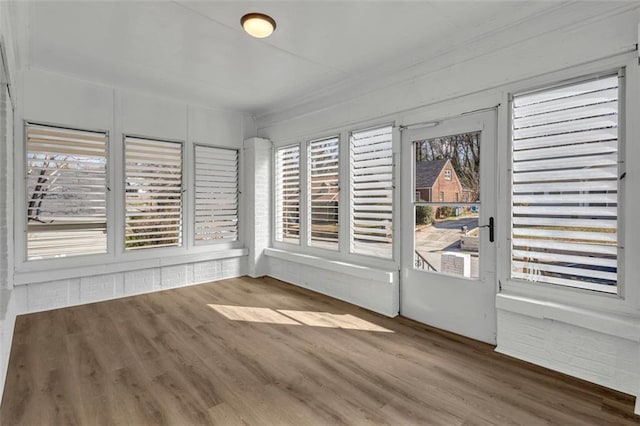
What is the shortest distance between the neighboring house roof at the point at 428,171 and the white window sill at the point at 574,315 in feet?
3.95

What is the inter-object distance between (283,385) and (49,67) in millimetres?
4028

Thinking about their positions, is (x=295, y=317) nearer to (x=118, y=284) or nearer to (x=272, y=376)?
(x=272, y=376)

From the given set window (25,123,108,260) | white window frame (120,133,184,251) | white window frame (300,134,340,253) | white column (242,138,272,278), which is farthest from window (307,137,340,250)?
window (25,123,108,260)

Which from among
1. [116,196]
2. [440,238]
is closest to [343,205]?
[440,238]

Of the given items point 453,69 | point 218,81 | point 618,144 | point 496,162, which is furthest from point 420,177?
point 218,81

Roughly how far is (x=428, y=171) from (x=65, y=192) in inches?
159

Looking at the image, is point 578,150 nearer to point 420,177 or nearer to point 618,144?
point 618,144

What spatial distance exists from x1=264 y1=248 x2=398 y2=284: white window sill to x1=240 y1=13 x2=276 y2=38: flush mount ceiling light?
253 cm

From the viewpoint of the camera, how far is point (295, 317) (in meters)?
3.51

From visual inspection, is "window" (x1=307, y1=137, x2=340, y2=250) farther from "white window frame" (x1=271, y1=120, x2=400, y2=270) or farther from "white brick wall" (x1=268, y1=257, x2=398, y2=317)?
"white brick wall" (x1=268, y1=257, x2=398, y2=317)

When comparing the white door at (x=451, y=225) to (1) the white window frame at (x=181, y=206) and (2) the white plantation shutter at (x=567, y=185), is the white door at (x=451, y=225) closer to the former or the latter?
(2) the white plantation shutter at (x=567, y=185)

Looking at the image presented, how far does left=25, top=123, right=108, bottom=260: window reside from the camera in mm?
3631

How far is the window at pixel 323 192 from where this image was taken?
427 centimetres

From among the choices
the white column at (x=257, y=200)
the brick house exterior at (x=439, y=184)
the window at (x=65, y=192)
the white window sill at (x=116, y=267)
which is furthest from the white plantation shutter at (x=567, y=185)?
the window at (x=65, y=192)
